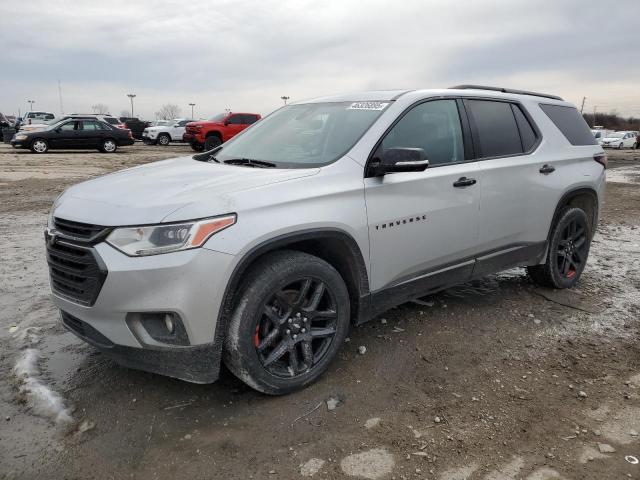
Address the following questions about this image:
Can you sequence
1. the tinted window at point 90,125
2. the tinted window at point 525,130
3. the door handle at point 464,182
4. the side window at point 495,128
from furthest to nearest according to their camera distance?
the tinted window at point 90,125
the tinted window at point 525,130
the side window at point 495,128
the door handle at point 464,182

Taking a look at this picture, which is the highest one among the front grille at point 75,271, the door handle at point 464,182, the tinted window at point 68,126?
the tinted window at point 68,126

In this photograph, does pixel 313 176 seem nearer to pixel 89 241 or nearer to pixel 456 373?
pixel 89 241

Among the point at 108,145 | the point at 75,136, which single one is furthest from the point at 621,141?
the point at 75,136

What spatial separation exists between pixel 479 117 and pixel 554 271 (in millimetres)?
1693

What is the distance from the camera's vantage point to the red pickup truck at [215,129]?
21.6 metres

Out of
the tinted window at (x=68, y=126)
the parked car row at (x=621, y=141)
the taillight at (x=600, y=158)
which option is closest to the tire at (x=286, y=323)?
the taillight at (x=600, y=158)

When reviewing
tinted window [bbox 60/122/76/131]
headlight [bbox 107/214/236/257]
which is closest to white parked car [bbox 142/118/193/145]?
tinted window [bbox 60/122/76/131]

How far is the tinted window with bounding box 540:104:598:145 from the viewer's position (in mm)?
4668

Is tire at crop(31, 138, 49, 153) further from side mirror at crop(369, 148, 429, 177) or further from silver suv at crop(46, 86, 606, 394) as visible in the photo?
side mirror at crop(369, 148, 429, 177)

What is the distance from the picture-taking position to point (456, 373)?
328cm

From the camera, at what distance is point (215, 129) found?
21844 millimetres

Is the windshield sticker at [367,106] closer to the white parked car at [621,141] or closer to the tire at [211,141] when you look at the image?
the tire at [211,141]

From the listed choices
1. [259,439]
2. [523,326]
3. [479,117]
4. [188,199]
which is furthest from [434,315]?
[188,199]

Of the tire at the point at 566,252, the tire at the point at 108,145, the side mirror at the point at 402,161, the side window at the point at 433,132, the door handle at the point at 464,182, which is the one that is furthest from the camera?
the tire at the point at 108,145
